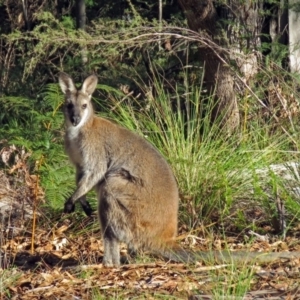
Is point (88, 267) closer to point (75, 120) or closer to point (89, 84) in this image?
point (75, 120)

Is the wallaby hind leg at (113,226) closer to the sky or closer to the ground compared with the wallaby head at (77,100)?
closer to the ground

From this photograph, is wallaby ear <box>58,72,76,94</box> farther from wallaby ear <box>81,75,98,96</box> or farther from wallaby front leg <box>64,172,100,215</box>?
wallaby front leg <box>64,172,100,215</box>

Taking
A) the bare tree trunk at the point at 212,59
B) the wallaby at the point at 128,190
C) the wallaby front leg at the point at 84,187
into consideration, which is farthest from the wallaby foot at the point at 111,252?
the bare tree trunk at the point at 212,59

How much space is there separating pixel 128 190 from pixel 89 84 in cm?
134

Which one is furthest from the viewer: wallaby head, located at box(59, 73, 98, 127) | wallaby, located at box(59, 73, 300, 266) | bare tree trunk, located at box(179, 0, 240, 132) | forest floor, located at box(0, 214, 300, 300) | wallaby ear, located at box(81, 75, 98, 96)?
bare tree trunk, located at box(179, 0, 240, 132)

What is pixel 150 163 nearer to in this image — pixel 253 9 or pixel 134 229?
pixel 134 229

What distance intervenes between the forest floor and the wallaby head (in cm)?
118

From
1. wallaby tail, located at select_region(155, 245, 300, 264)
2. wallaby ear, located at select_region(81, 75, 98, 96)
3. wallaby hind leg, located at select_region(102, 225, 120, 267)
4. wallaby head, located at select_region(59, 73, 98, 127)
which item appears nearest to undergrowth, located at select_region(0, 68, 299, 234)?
wallaby head, located at select_region(59, 73, 98, 127)

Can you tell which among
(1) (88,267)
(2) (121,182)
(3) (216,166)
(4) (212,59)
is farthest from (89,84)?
(4) (212,59)

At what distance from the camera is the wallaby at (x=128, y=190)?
6.62 metres

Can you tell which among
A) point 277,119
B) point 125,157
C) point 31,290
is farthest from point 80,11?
point 31,290

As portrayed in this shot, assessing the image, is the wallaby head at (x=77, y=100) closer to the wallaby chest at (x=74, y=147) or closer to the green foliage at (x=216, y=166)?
the wallaby chest at (x=74, y=147)

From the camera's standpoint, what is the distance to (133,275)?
633 cm

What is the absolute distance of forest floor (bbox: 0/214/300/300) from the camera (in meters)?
5.47
